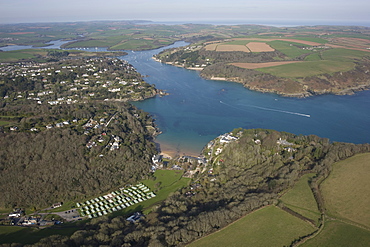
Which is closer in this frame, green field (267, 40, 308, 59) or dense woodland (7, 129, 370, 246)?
dense woodland (7, 129, 370, 246)

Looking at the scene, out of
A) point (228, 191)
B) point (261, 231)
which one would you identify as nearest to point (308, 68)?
point (228, 191)

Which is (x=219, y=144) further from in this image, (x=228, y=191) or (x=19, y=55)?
(x=19, y=55)

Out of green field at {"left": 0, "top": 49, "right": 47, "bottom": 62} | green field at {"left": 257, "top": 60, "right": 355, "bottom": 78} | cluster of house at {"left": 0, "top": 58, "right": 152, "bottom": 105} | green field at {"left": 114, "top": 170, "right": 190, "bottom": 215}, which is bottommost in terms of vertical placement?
green field at {"left": 114, "top": 170, "right": 190, "bottom": 215}

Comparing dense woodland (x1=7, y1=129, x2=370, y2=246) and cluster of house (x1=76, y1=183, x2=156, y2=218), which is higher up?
dense woodland (x1=7, y1=129, x2=370, y2=246)

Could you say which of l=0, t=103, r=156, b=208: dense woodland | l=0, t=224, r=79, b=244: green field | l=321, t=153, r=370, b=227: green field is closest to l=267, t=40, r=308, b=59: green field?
l=321, t=153, r=370, b=227: green field

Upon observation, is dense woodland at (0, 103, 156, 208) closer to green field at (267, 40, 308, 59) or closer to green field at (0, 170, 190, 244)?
green field at (0, 170, 190, 244)
